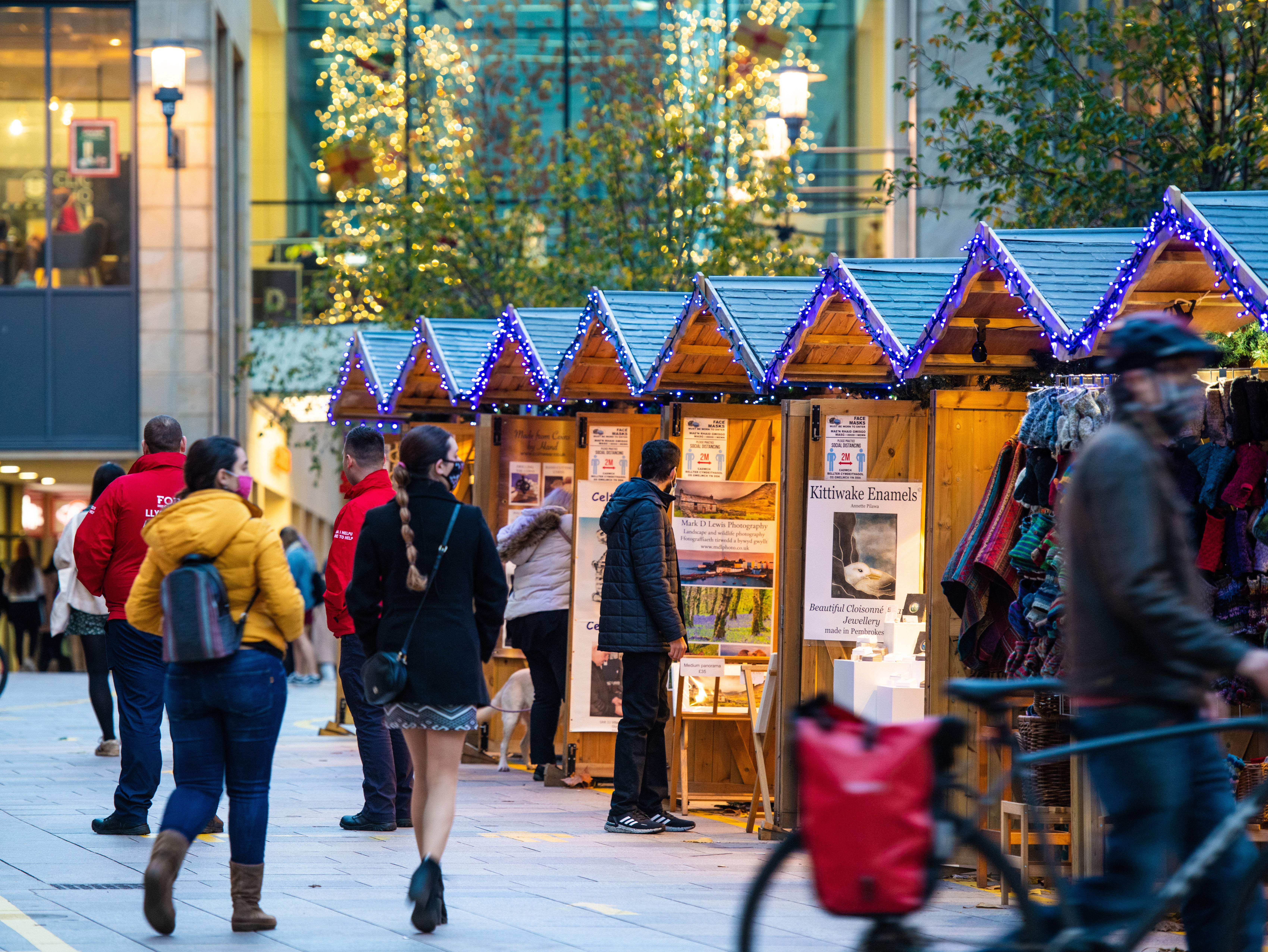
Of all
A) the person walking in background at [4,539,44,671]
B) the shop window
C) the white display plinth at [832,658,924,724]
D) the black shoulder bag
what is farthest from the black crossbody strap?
the shop window

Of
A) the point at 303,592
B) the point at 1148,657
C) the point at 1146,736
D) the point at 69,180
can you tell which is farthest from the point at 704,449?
the point at 69,180

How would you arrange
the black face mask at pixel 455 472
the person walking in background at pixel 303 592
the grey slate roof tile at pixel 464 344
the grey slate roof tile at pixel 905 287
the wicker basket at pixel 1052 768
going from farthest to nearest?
the person walking in background at pixel 303 592 < the grey slate roof tile at pixel 464 344 < the grey slate roof tile at pixel 905 287 < the wicker basket at pixel 1052 768 < the black face mask at pixel 455 472

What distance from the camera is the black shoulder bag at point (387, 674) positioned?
663cm

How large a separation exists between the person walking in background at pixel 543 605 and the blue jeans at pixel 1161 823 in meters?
7.64

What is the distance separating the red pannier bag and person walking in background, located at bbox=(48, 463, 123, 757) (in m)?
9.21

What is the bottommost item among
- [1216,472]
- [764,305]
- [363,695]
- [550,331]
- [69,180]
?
[363,695]

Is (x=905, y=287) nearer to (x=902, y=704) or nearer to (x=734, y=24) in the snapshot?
(x=902, y=704)

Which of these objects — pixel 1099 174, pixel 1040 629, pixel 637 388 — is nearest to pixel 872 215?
pixel 1099 174

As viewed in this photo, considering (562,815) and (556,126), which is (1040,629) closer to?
(562,815)

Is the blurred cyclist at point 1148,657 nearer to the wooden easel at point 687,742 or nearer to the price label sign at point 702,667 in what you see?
the wooden easel at point 687,742

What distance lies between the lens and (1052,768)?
25.4 ft

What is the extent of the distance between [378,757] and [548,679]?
9.86 feet

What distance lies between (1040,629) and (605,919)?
2.13 meters

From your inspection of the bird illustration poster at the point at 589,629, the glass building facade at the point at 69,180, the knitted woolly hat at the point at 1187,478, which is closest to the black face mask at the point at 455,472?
the knitted woolly hat at the point at 1187,478
